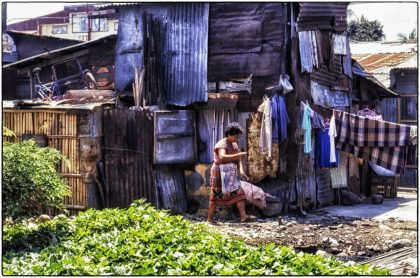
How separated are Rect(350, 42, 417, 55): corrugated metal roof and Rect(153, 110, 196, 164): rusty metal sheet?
12247 mm

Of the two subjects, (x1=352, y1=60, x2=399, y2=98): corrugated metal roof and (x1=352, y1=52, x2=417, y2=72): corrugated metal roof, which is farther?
(x1=352, y1=52, x2=417, y2=72): corrugated metal roof

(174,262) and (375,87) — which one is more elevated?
(375,87)

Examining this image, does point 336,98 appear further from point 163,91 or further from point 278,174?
point 163,91

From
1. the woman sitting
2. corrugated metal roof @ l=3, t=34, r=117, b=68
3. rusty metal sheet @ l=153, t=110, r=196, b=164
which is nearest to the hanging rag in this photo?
the woman sitting

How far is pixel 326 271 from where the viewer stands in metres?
6.25

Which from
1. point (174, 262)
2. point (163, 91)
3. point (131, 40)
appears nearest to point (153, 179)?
point (163, 91)

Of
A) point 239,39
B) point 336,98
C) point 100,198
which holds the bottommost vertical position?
point 100,198

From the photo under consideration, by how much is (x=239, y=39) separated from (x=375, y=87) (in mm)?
6604

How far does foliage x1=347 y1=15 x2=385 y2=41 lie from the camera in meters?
33.7

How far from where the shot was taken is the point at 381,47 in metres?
24.3

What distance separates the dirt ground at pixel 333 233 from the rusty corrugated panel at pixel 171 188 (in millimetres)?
453

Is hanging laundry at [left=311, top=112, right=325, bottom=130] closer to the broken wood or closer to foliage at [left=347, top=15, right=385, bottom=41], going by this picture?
the broken wood

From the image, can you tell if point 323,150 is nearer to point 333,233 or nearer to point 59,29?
point 333,233

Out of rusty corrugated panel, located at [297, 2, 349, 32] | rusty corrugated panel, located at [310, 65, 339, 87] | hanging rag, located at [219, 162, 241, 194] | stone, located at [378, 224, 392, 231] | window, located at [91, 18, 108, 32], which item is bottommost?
stone, located at [378, 224, 392, 231]
